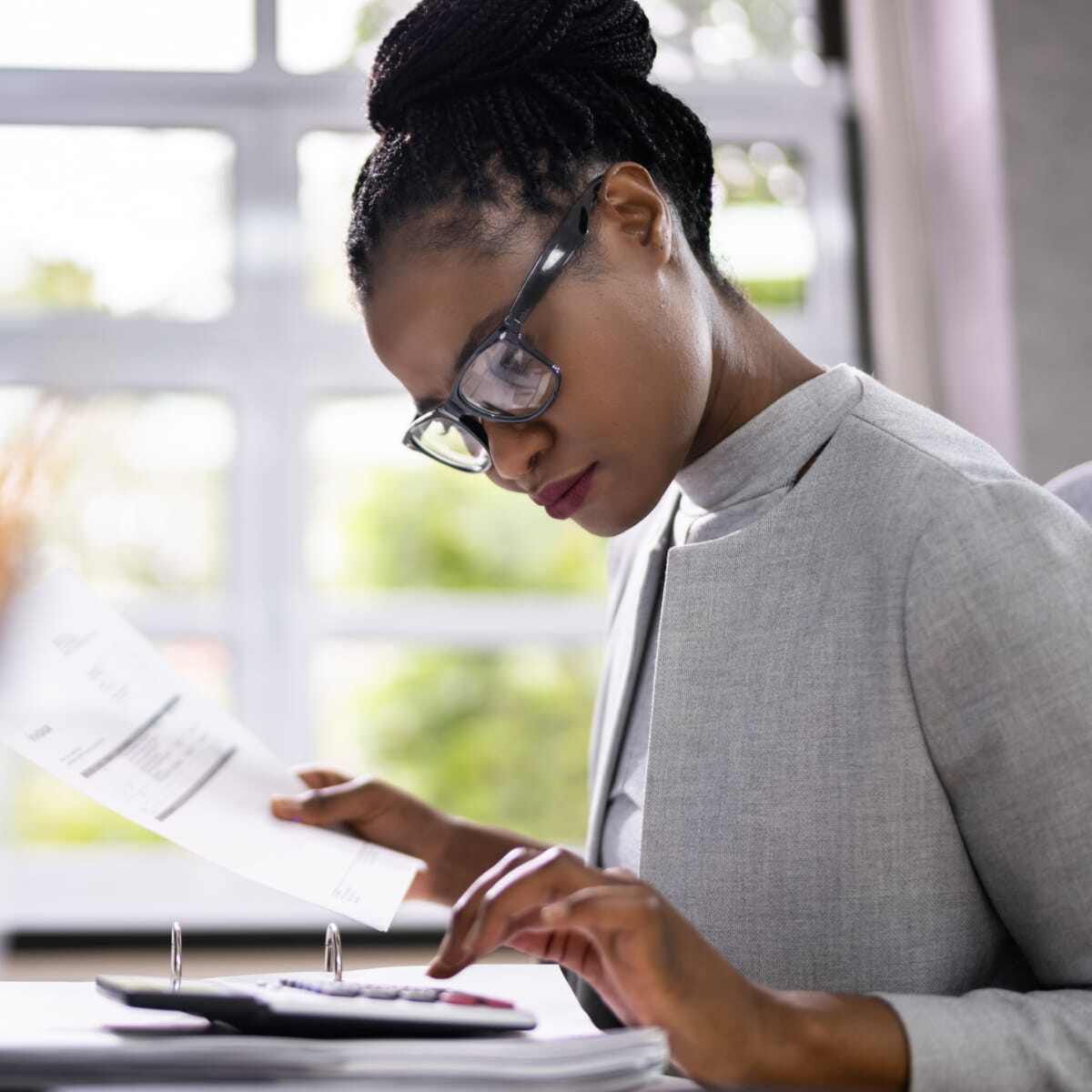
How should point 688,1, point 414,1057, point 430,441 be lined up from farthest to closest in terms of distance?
point 688,1 → point 430,441 → point 414,1057

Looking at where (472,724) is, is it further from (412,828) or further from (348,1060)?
(348,1060)

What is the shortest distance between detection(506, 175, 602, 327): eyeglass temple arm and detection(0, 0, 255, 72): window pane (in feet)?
6.56

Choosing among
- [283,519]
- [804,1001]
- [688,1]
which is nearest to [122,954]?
[283,519]

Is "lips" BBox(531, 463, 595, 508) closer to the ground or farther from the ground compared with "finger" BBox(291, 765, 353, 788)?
farther from the ground

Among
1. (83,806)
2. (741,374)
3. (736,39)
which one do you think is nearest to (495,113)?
(741,374)

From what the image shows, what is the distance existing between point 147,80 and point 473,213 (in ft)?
6.51

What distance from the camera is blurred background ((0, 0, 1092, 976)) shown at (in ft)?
7.98

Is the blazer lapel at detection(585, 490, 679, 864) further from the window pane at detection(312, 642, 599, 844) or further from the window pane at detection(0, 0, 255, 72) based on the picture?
the window pane at detection(0, 0, 255, 72)

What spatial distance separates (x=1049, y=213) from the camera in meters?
2.39

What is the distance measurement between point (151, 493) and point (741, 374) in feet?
5.68

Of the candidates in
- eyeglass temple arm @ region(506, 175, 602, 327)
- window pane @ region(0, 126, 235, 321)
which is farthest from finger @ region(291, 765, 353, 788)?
window pane @ region(0, 126, 235, 321)

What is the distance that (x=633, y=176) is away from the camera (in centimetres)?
100

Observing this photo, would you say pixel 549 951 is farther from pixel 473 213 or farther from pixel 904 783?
pixel 473 213

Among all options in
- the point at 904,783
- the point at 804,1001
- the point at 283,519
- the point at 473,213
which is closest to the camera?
the point at 804,1001
